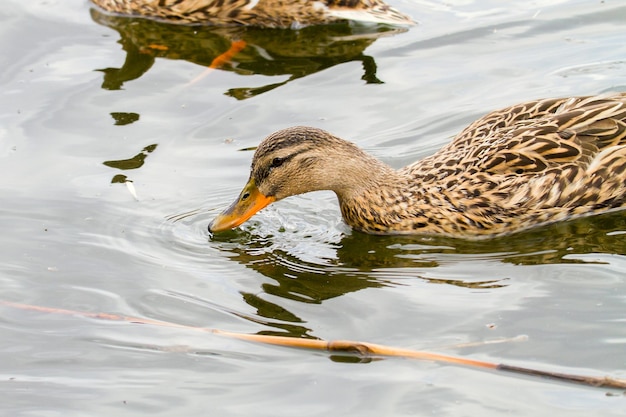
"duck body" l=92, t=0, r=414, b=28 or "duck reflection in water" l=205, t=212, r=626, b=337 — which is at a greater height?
"duck body" l=92, t=0, r=414, b=28

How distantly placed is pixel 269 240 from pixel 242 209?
1.00ft

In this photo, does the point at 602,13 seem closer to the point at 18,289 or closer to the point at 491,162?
the point at 491,162

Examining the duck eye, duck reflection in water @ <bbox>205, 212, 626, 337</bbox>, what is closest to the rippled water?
duck reflection in water @ <bbox>205, 212, 626, 337</bbox>

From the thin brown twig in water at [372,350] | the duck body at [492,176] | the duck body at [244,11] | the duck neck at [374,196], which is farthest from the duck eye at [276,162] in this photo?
the duck body at [244,11]

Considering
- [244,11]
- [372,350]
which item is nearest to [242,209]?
[372,350]

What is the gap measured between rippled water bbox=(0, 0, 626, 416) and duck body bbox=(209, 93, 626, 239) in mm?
177

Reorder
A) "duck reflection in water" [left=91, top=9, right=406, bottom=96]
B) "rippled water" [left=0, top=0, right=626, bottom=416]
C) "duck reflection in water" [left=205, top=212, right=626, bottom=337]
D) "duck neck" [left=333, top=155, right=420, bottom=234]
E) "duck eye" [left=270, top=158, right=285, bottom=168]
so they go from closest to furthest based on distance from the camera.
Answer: "rippled water" [left=0, top=0, right=626, bottom=416]
"duck reflection in water" [left=205, top=212, right=626, bottom=337]
"duck eye" [left=270, top=158, right=285, bottom=168]
"duck neck" [left=333, top=155, right=420, bottom=234]
"duck reflection in water" [left=91, top=9, right=406, bottom=96]

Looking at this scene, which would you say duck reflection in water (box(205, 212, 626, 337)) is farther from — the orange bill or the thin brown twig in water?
the thin brown twig in water

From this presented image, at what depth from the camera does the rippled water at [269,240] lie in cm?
621

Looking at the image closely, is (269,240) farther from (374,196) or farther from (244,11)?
(244,11)

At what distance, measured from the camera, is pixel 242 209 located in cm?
819

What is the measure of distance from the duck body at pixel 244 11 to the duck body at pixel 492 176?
13.3 ft

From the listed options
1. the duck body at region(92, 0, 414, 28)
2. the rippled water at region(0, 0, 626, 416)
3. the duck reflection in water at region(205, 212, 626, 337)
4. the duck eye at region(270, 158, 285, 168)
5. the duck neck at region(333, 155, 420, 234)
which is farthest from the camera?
the duck body at region(92, 0, 414, 28)

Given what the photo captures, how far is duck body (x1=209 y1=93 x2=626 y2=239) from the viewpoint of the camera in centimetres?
820
